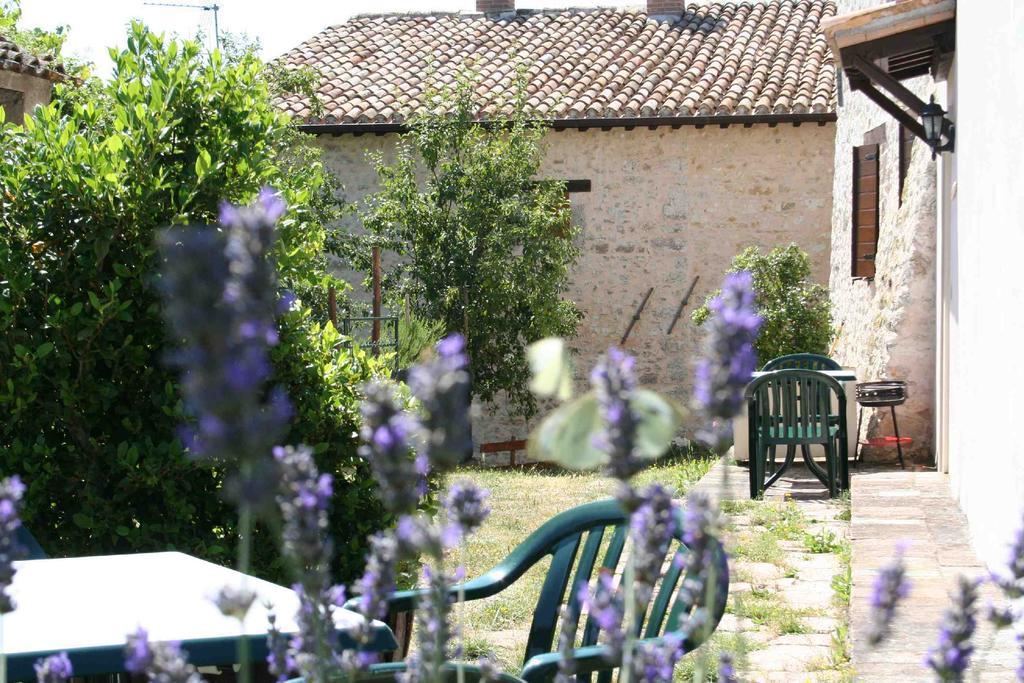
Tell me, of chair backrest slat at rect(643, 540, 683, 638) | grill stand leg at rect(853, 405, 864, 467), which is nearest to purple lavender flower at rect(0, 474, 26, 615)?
chair backrest slat at rect(643, 540, 683, 638)

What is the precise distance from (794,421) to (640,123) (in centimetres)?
726

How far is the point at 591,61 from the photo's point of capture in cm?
1673

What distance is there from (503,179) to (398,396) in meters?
10.1

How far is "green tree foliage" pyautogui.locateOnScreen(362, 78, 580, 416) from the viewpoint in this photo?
1365 cm

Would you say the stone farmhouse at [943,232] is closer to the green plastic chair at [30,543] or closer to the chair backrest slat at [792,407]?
the chair backrest slat at [792,407]

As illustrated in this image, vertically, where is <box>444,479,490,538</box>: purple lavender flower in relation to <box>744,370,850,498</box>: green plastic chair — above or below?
above

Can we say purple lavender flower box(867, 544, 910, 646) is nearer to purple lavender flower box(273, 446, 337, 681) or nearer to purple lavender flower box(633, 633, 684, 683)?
purple lavender flower box(633, 633, 684, 683)

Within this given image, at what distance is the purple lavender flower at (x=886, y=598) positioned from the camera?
3.92 feet

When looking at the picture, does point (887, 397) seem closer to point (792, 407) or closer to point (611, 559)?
Answer: point (792, 407)

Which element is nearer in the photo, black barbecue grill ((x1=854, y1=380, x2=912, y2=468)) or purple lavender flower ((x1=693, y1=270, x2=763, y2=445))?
purple lavender flower ((x1=693, y1=270, x2=763, y2=445))

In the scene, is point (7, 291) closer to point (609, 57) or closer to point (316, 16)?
point (609, 57)

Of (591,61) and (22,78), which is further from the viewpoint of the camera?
(591,61)

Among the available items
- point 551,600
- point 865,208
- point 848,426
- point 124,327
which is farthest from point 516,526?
point 865,208

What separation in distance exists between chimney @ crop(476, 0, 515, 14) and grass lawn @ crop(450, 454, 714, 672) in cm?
927
